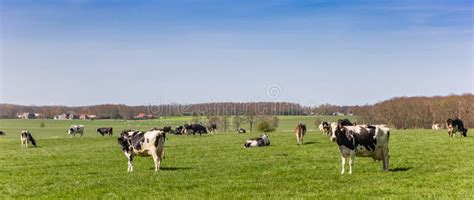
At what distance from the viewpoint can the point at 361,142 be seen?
71.4 ft

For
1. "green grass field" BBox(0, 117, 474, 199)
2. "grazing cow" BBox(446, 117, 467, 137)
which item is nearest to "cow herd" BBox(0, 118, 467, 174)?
"green grass field" BBox(0, 117, 474, 199)

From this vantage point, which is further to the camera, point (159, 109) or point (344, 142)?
point (159, 109)

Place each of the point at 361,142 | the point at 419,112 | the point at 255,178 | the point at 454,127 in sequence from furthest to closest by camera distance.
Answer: the point at 419,112 → the point at 454,127 → the point at 361,142 → the point at 255,178

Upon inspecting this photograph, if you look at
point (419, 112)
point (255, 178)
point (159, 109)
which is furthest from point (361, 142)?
point (159, 109)

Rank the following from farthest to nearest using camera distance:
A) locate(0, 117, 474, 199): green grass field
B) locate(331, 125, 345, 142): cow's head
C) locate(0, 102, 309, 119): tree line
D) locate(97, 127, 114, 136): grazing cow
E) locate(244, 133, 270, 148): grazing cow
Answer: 1. locate(0, 102, 309, 119): tree line
2. locate(97, 127, 114, 136): grazing cow
3. locate(244, 133, 270, 148): grazing cow
4. locate(331, 125, 345, 142): cow's head
5. locate(0, 117, 474, 199): green grass field

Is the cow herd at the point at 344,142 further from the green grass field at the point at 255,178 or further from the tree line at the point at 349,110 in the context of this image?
the tree line at the point at 349,110

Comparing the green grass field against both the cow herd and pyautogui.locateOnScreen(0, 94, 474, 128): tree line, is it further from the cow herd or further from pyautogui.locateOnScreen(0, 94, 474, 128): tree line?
pyautogui.locateOnScreen(0, 94, 474, 128): tree line

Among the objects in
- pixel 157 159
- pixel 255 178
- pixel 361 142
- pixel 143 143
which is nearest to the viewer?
pixel 255 178

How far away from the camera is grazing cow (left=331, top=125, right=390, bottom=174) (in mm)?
21516

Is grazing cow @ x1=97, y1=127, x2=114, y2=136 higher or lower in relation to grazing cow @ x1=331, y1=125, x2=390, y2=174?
lower

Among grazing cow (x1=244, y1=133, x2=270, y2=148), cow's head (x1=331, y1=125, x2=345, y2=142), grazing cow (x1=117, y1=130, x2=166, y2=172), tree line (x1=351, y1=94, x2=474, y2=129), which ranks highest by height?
tree line (x1=351, y1=94, x2=474, y2=129)

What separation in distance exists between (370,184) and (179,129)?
188 feet

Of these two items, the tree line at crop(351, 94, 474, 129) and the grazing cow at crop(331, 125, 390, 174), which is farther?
the tree line at crop(351, 94, 474, 129)

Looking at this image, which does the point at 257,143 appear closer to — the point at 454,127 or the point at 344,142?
the point at 454,127
